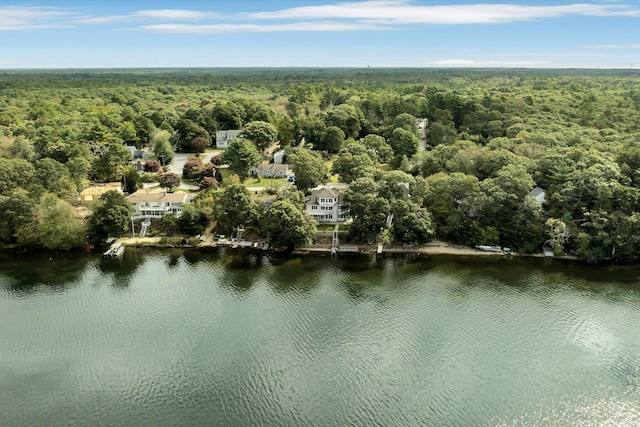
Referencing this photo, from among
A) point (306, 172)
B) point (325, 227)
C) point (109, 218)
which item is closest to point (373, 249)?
point (325, 227)

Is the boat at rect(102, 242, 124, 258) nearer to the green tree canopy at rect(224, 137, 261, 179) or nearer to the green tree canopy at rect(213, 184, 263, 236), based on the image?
the green tree canopy at rect(213, 184, 263, 236)

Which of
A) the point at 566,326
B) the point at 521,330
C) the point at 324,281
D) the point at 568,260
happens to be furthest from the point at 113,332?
the point at 568,260

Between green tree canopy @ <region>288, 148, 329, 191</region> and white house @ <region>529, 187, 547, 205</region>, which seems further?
green tree canopy @ <region>288, 148, 329, 191</region>

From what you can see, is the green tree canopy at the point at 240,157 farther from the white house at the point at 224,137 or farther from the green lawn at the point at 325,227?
the white house at the point at 224,137

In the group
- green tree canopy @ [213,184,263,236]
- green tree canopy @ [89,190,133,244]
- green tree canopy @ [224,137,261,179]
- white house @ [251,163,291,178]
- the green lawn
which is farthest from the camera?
white house @ [251,163,291,178]

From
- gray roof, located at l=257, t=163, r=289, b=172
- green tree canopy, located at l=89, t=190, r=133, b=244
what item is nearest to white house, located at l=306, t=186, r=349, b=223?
gray roof, located at l=257, t=163, r=289, b=172

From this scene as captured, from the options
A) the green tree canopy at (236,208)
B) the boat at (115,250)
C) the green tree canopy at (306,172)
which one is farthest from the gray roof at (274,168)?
the boat at (115,250)

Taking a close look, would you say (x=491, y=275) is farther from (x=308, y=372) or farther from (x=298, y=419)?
(x=298, y=419)
